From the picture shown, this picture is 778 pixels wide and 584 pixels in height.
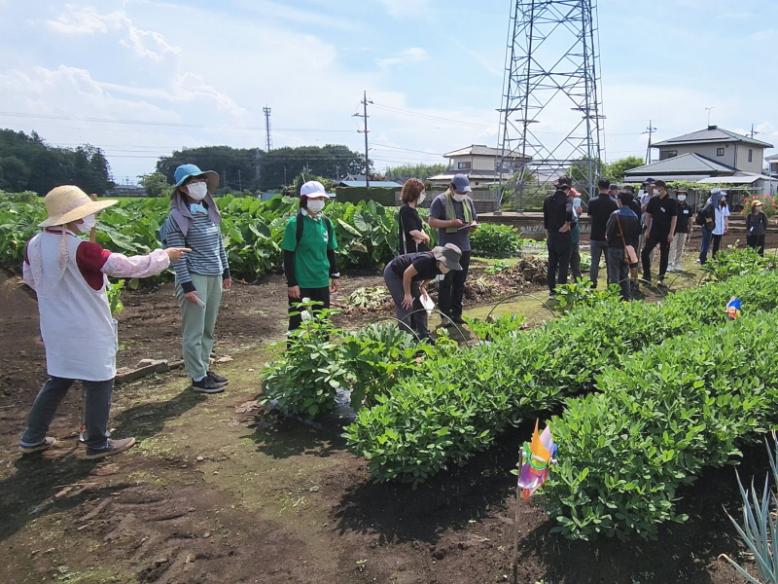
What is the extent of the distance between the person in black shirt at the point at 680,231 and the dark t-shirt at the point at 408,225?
7090mm

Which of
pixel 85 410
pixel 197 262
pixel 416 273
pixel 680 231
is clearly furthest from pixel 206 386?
pixel 680 231

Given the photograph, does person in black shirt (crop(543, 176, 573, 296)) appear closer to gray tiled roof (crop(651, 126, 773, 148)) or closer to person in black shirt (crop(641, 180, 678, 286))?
person in black shirt (crop(641, 180, 678, 286))

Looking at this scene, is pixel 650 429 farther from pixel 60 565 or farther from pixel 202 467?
pixel 60 565

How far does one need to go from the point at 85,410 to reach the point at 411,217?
370cm

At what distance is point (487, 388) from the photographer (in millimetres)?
3645

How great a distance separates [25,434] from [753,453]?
15.5 feet

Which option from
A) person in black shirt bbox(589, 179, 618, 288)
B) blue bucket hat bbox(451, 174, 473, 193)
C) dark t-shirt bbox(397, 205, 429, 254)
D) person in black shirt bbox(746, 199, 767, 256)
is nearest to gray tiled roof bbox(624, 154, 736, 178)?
person in black shirt bbox(746, 199, 767, 256)

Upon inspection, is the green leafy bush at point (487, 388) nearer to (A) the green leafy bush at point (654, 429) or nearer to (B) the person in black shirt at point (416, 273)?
(A) the green leafy bush at point (654, 429)

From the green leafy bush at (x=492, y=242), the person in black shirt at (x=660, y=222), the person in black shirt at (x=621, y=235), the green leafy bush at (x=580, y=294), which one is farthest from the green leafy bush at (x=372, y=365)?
the green leafy bush at (x=492, y=242)

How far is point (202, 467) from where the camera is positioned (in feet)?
12.7

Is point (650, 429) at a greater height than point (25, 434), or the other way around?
point (650, 429)

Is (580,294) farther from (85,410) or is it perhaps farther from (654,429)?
(85,410)

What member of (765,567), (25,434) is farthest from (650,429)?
(25,434)

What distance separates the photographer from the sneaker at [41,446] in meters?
4.00
